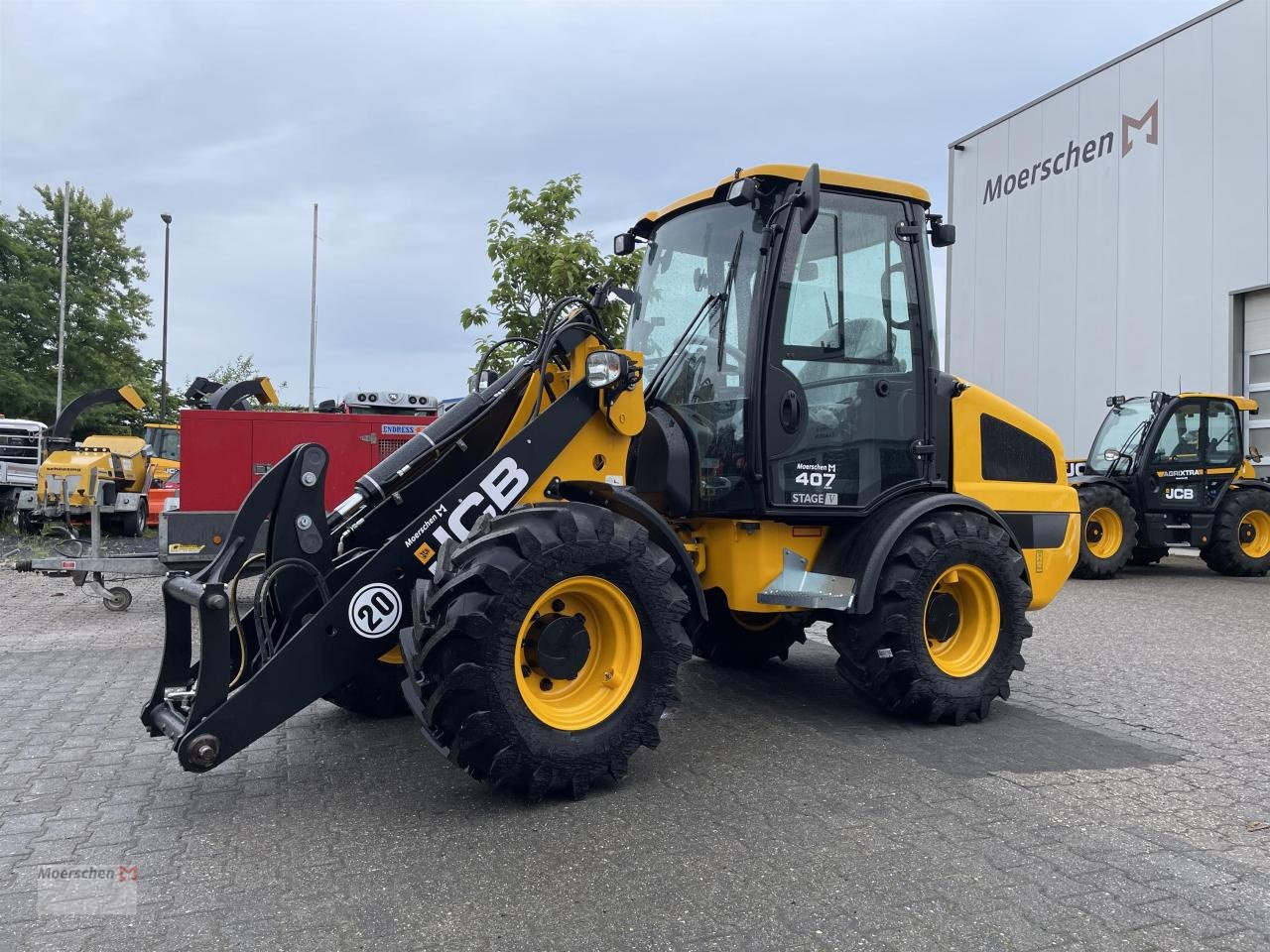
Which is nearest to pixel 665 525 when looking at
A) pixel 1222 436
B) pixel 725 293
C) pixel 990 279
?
pixel 725 293

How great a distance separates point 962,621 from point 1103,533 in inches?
327

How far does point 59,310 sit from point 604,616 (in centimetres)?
3454

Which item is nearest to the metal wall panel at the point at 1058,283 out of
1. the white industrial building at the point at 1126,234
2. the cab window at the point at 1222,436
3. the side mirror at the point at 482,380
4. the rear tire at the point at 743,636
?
the white industrial building at the point at 1126,234

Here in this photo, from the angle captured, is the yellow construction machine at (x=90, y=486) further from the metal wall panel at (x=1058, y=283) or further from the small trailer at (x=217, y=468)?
the metal wall panel at (x=1058, y=283)

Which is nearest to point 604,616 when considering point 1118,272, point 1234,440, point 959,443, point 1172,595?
point 959,443

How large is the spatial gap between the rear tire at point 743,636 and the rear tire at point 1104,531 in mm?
7214

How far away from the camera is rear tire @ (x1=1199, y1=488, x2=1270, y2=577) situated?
1277 centimetres

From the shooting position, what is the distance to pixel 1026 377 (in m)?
18.8

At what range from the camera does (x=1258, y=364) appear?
49.4ft

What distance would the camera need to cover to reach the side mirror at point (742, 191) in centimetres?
479

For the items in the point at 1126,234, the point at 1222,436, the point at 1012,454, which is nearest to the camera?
the point at 1012,454

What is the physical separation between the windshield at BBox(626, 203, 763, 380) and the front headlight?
913 mm

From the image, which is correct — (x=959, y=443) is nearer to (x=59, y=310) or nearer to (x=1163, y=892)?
(x=1163, y=892)

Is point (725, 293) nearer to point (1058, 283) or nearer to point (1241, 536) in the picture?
point (1241, 536)
